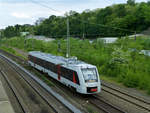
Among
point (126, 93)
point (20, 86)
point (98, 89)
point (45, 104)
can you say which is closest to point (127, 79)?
point (126, 93)

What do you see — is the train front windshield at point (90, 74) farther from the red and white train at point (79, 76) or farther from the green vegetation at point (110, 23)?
the green vegetation at point (110, 23)

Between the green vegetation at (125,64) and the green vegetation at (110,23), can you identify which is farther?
the green vegetation at (110,23)

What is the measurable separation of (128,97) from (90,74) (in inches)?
152

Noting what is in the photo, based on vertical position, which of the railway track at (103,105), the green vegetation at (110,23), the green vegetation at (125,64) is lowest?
the railway track at (103,105)

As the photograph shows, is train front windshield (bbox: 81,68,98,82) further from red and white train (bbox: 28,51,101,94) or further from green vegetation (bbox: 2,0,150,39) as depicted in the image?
green vegetation (bbox: 2,0,150,39)

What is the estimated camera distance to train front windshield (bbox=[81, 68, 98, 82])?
16530 mm

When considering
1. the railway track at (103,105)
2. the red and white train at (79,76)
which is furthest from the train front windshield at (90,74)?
the railway track at (103,105)

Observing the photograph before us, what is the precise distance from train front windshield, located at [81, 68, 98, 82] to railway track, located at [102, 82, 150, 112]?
9.20 ft

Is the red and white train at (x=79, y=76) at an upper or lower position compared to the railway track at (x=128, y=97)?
upper

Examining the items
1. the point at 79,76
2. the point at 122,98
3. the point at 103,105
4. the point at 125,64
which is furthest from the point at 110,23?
the point at 103,105

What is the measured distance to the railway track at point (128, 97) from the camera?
50.3 feet

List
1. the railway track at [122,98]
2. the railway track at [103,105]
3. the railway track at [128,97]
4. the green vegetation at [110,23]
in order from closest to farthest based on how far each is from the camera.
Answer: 1. the railway track at [103,105]
2. the railway track at [122,98]
3. the railway track at [128,97]
4. the green vegetation at [110,23]

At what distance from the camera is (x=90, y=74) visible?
16.9 metres

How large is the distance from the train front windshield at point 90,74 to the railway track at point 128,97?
2805 millimetres
